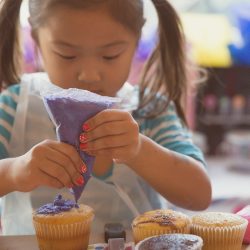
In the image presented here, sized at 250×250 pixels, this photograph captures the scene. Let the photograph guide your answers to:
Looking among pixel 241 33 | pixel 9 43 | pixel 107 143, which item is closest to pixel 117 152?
pixel 107 143

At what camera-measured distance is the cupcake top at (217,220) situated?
780mm

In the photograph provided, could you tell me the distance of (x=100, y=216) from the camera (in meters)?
1.06

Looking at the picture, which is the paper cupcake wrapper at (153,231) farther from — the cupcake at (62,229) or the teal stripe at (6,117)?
the teal stripe at (6,117)

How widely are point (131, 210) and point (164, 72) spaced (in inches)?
11.9

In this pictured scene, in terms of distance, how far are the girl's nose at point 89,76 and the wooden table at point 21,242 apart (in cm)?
26

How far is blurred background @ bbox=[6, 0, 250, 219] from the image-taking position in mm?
3184

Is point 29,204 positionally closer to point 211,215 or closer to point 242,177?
point 211,215

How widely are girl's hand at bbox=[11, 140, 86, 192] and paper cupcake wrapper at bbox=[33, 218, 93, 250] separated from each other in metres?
0.06

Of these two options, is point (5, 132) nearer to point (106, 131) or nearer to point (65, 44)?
point (65, 44)

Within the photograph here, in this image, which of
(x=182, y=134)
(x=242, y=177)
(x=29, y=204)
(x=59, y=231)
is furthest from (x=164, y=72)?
(x=242, y=177)

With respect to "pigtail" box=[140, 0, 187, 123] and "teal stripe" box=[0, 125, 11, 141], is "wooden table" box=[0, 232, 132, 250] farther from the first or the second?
"pigtail" box=[140, 0, 187, 123]

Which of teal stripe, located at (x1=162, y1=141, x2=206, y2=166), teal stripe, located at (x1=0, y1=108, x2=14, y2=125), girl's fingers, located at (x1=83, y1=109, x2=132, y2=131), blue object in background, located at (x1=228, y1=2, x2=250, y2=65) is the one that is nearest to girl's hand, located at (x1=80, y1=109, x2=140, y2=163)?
girl's fingers, located at (x1=83, y1=109, x2=132, y2=131)

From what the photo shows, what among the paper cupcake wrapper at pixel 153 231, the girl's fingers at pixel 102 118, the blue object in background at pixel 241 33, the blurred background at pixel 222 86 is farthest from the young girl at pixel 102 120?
the blue object in background at pixel 241 33

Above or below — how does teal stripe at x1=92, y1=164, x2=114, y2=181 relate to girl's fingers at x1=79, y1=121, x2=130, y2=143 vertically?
below
